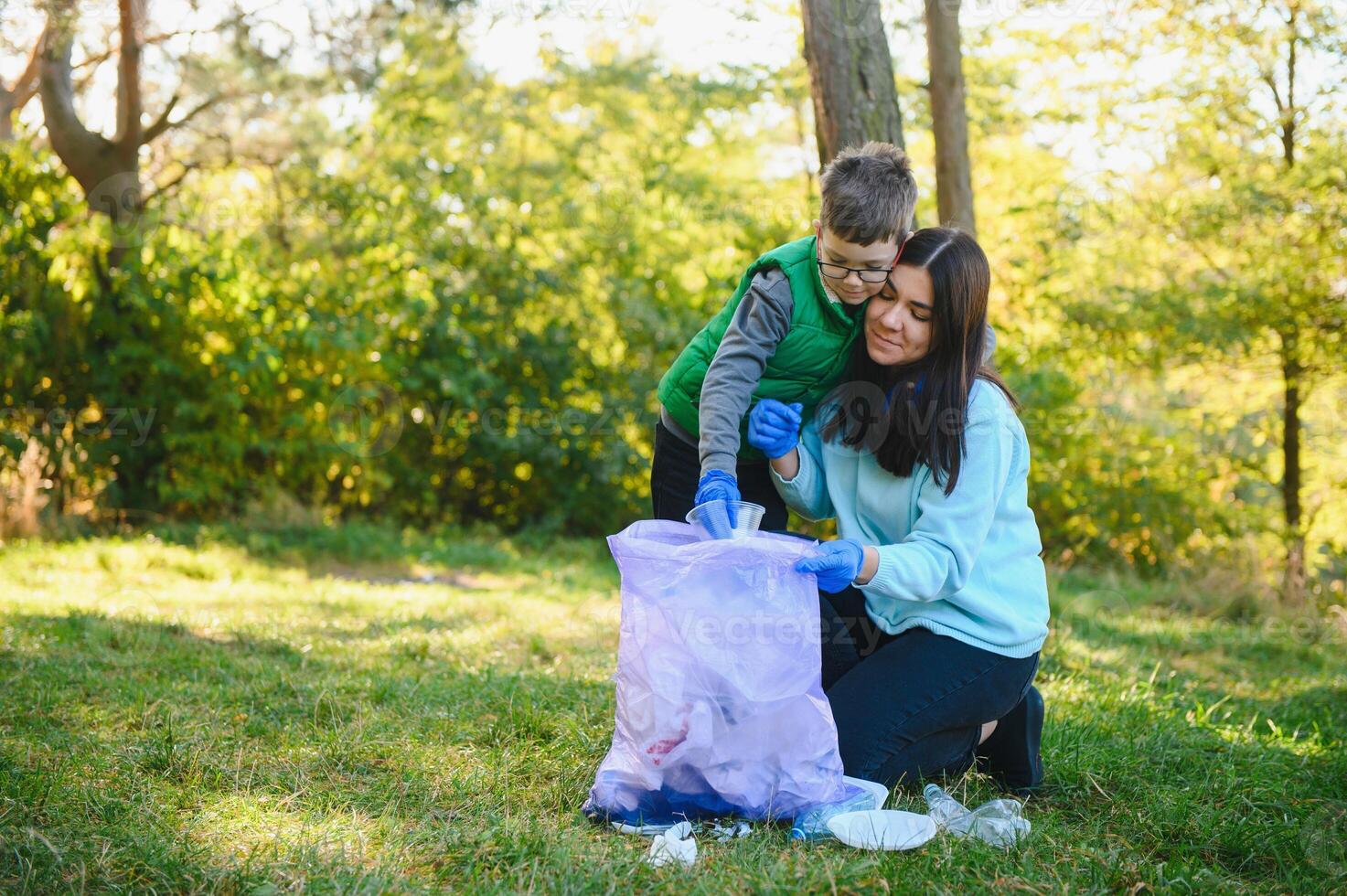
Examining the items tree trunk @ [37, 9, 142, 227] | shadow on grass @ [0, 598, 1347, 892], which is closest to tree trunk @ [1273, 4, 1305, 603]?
shadow on grass @ [0, 598, 1347, 892]

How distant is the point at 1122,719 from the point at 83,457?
584cm

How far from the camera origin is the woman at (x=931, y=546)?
2430 millimetres

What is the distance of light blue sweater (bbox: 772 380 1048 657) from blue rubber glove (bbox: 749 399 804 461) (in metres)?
0.15

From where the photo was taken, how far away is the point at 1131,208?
28.5ft

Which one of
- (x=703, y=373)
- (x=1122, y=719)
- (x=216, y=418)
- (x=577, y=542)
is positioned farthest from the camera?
(x=577, y=542)

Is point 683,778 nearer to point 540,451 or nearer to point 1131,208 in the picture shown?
point 540,451

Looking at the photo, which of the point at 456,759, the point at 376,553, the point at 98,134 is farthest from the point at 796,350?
the point at 98,134

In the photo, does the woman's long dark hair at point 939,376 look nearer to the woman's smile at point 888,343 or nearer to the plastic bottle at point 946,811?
the woman's smile at point 888,343

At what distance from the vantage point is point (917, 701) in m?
2.44

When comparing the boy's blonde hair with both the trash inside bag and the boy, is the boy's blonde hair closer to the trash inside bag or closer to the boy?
the boy

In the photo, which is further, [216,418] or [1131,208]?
[1131,208]

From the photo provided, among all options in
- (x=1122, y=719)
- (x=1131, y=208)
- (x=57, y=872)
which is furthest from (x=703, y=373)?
(x=1131, y=208)

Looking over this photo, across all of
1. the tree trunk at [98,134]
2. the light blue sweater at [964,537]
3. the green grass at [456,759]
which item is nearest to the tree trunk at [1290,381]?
the green grass at [456,759]

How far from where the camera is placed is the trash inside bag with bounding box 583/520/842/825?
221 cm
